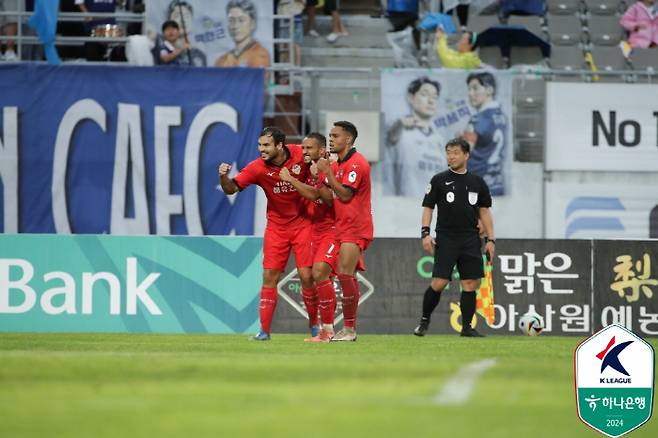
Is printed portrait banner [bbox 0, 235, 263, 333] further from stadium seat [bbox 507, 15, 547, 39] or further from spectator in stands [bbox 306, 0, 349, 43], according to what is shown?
stadium seat [bbox 507, 15, 547, 39]

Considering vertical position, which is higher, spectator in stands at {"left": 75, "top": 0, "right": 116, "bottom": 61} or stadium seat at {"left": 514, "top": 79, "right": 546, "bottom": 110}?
spectator in stands at {"left": 75, "top": 0, "right": 116, "bottom": 61}

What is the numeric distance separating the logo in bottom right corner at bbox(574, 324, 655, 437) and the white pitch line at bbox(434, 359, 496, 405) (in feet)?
2.13

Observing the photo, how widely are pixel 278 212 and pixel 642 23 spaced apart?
1264cm

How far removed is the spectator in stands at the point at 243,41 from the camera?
72.6ft

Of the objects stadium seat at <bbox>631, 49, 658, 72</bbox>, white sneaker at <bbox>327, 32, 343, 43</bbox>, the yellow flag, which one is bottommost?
the yellow flag

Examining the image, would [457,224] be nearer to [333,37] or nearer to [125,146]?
[125,146]

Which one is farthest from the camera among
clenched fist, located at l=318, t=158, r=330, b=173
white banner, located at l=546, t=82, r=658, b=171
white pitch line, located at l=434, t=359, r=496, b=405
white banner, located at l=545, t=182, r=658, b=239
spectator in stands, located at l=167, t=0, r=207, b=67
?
white banner, located at l=546, t=82, r=658, b=171

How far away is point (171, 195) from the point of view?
843 inches

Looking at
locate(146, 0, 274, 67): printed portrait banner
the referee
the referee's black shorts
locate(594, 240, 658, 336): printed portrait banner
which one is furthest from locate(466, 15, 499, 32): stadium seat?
the referee's black shorts

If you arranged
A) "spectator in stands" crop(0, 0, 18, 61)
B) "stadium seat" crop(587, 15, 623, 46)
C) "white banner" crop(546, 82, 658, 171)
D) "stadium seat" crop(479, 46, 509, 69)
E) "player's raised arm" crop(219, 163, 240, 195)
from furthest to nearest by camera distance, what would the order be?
"stadium seat" crop(587, 15, 623, 46) < "stadium seat" crop(479, 46, 509, 69) < "white banner" crop(546, 82, 658, 171) < "spectator in stands" crop(0, 0, 18, 61) < "player's raised arm" crop(219, 163, 240, 195)

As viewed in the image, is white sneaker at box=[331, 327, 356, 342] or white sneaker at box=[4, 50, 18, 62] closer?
white sneaker at box=[331, 327, 356, 342]

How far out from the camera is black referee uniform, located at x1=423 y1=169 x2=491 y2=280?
15539mm

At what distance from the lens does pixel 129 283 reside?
17.6 m

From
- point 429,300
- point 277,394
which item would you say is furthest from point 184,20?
point 277,394
